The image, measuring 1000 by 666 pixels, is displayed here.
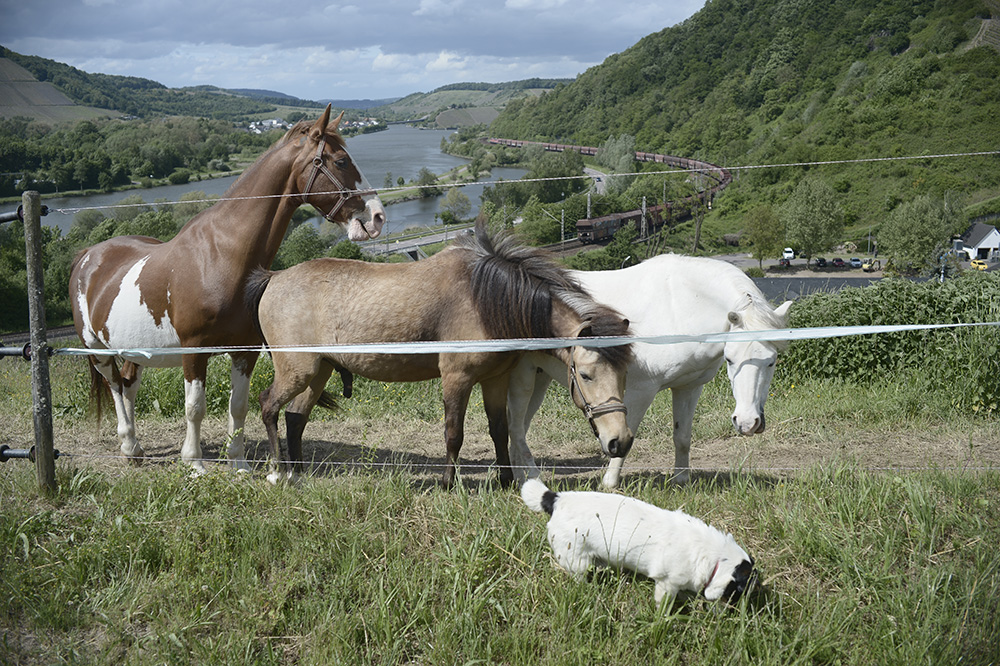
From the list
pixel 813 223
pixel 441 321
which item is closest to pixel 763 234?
pixel 813 223

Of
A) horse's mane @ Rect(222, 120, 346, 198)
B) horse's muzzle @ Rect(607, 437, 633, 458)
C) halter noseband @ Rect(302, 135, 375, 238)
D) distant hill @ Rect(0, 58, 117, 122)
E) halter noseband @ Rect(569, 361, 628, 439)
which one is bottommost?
horse's muzzle @ Rect(607, 437, 633, 458)

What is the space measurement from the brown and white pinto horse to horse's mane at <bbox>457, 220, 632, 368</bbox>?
3.31 feet

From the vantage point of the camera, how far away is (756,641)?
295cm

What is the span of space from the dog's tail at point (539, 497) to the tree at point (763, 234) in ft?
200

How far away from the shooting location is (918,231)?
177 ft

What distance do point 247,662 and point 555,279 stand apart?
9.35 feet

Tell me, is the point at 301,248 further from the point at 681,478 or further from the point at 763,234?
the point at 681,478

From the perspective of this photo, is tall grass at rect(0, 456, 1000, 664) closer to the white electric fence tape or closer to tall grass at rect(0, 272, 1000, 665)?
tall grass at rect(0, 272, 1000, 665)

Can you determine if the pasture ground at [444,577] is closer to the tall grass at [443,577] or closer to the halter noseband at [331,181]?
the tall grass at [443,577]

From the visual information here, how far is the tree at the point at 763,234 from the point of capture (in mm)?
61041

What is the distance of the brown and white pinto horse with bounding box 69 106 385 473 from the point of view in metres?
5.03

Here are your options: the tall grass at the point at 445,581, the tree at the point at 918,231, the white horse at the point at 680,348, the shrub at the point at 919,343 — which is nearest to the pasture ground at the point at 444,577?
the tall grass at the point at 445,581

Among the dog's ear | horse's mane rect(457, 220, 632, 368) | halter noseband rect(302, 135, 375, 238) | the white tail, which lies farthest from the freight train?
the dog's ear

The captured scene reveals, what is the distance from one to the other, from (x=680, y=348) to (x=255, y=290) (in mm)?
3140
